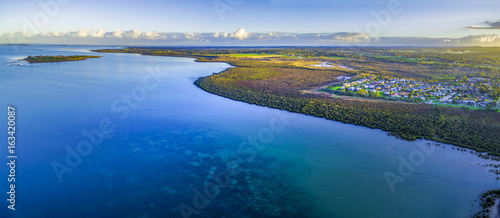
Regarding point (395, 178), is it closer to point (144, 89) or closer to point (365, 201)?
point (365, 201)

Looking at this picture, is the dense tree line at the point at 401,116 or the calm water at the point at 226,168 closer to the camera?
the calm water at the point at 226,168

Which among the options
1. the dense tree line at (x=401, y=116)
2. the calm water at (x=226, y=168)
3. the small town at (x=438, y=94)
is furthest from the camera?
the small town at (x=438, y=94)

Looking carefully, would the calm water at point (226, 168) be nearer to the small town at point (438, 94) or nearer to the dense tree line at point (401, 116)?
the dense tree line at point (401, 116)

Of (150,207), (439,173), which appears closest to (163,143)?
(150,207)

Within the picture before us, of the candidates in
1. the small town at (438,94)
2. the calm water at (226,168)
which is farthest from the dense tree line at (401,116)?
the small town at (438,94)

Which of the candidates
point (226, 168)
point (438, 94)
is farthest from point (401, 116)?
point (226, 168)

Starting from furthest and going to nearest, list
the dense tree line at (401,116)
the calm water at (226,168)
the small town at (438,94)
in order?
the small town at (438,94), the dense tree line at (401,116), the calm water at (226,168)

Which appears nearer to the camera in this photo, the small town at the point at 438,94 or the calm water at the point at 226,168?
the calm water at the point at 226,168

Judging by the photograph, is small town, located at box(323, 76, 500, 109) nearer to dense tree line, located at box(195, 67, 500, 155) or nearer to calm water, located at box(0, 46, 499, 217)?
dense tree line, located at box(195, 67, 500, 155)
